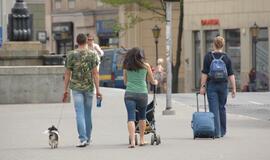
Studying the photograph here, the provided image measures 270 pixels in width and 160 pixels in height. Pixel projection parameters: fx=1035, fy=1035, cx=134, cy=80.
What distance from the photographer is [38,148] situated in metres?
15.6

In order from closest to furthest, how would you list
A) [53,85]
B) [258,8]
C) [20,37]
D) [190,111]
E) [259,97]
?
[190,111]
[53,85]
[20,37]
[259,97]
[258,8]

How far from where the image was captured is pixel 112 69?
52.3m

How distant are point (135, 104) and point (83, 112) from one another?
83 cm

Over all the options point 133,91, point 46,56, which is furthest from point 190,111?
point 133,91

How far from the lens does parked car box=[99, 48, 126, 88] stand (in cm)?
5212

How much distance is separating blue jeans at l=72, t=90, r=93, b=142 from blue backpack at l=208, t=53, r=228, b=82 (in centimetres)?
222

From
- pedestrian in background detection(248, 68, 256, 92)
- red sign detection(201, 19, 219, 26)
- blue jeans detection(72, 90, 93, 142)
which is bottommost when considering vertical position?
pedestrian in background detection(248, 68, 256, 92)

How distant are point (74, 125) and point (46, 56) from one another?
32.0ft

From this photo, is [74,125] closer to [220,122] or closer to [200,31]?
[220,122]

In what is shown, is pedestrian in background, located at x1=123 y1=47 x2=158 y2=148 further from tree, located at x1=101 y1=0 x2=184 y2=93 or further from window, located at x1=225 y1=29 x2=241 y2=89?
window, located at x1=225 y1=29 x2=241 y2=89

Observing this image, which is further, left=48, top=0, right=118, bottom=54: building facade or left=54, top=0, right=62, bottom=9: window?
left=54, top=0, right=62, bottom=9: window

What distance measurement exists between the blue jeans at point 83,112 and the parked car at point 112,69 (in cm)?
3578

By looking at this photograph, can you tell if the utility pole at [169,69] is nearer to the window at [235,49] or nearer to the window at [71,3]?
the window at [235,49]

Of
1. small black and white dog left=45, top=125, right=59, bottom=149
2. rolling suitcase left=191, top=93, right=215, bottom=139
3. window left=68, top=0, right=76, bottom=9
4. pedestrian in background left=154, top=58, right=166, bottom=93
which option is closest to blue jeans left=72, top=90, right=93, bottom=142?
small black and white dog left=45, top=125, right=59, bottom=149
